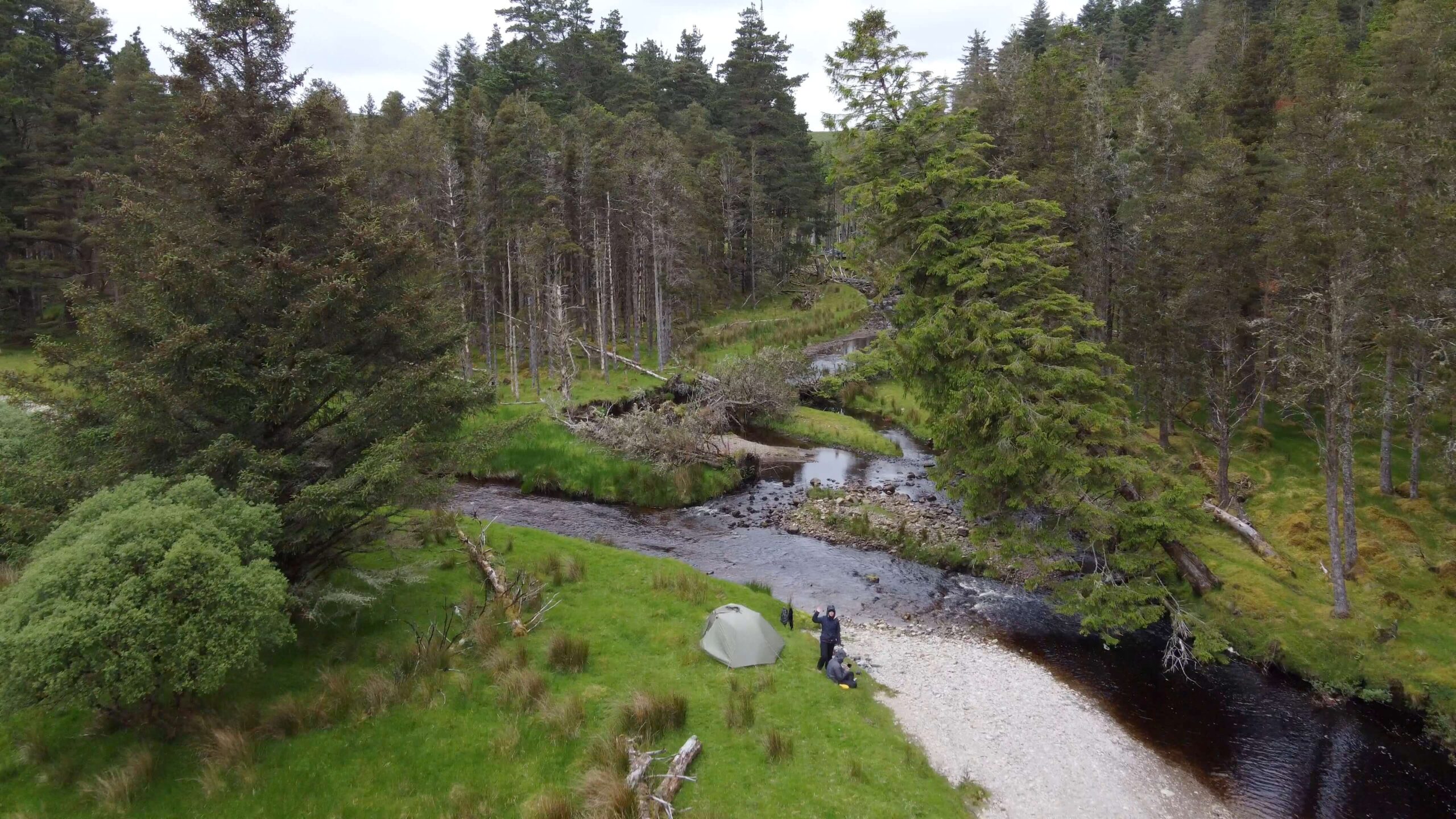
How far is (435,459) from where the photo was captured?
54.2 ft

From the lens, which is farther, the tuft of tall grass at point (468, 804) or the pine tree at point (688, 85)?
the pine tree at point (688, 85)

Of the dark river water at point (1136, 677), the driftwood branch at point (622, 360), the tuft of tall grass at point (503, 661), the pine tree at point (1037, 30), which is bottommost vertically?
the dark river water at point (1136, 677)

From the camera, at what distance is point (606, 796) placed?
11.2m

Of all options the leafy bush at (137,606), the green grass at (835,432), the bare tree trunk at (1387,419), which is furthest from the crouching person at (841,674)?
the green grass at (835,432)

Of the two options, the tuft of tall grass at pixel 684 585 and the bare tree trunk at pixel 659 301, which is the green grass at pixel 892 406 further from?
the tuft of tall grass at pixel 684 585

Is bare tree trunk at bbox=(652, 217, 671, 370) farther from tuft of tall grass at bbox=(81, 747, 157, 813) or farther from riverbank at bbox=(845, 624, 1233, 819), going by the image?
tuft of tall grass at bbox=(81, 747, 157, 813)

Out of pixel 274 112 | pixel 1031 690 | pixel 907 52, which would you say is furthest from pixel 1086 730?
pixel 274 112

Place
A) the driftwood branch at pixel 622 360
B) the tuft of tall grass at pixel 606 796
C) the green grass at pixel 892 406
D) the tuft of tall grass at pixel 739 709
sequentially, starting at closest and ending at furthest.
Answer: the tuft of tall grass at pixel 606 796, the tuft of tall grass at pixel 739 709, the green grass at pixel 892 406, the driftwood branch at pixel 622 360

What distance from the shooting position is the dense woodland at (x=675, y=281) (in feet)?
45.5

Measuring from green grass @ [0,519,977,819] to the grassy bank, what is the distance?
39.5 feet

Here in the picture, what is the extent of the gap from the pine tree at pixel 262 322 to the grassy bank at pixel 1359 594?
910 inches

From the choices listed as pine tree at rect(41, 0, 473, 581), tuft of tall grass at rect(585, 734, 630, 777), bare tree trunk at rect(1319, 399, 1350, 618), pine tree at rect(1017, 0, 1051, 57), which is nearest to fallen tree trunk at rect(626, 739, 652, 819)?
tuft of tall grass at rect(585, 734, 630, 777)

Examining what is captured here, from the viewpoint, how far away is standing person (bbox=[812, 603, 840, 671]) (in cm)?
1673

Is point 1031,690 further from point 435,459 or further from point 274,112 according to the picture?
point 274,112
